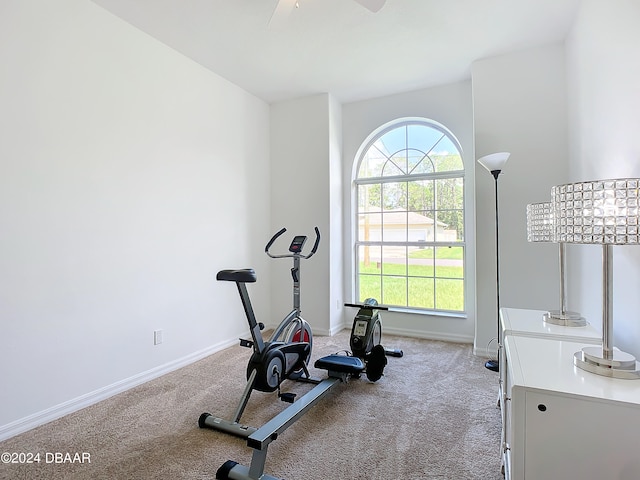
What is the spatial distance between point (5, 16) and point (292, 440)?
3.07 metres

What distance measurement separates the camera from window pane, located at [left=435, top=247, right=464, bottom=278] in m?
4.07

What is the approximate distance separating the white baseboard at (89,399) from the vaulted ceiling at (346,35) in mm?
2866

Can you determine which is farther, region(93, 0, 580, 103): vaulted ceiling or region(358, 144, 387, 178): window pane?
region(358, 144, 387, 178): window pane

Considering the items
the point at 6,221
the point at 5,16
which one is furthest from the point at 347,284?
the point at 5,16

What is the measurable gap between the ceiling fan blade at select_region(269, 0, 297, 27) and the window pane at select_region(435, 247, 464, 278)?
2.97m

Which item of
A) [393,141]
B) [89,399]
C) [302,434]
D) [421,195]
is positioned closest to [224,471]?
[302,434]

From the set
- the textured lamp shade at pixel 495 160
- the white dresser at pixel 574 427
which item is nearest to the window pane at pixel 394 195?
the textured lamp shade at pixel 495 160

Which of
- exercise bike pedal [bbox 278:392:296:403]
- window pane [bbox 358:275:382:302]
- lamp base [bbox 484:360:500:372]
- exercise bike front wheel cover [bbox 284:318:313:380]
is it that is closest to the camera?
exercise bike pedal [bbox 278:392:296:403]

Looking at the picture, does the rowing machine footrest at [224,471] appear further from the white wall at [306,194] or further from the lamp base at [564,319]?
the white wall at [306,194]

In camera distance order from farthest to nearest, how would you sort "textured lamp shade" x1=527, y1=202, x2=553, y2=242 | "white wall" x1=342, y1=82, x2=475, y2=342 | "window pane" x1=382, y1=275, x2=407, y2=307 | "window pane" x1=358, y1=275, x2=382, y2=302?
"window pane" x1=358, y1=275, x2=382, y2=302 < "window pane" x1=382, y1=275, x2=407, y2=307 < "white wall" x1=342, y1=82, x2=475, y2=342 < "textured lamp shade" x1=527, y1=202, x2=553, y2=242

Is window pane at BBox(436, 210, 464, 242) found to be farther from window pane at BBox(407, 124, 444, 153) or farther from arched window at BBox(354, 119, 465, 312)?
window pane at BBox(407, 124, 444, 153)

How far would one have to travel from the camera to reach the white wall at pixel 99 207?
7.11ft

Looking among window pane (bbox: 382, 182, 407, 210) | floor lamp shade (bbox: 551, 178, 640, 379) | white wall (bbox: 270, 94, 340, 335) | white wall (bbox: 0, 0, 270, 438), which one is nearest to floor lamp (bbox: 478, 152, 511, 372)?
window pane (bbox: 382, 182, 407, 210)

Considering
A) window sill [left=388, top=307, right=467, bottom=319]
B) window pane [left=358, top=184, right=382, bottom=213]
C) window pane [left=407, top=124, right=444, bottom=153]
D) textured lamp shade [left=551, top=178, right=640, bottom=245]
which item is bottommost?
window sill [left=388, top=307, right=467, bottom=319]
